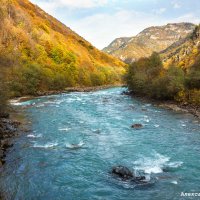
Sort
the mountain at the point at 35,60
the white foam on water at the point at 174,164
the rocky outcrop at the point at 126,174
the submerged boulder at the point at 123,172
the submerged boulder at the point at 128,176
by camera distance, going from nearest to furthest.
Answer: the submerged boulder at the point at 128,176
the rocky outcrop at the point at 126,174
the submerged boulder at the point at 123,172
the white foam on water at the point at 174,164
the mountain at the point at 35,60

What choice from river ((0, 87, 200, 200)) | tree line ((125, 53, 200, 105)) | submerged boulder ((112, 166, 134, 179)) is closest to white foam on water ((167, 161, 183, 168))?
river ((0, 87, 200, 200))

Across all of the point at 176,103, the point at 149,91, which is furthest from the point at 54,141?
the point at 149,91

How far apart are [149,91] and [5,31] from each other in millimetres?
59768

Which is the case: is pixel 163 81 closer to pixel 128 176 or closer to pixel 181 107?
pixel 181 107

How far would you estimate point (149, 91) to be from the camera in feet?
250

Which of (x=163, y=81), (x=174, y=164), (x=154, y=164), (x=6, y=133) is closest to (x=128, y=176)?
(x=154, y=164)

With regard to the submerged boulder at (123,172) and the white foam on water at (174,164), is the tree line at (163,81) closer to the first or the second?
the white foam on water at (174,164)

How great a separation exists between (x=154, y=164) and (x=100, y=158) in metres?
5.46

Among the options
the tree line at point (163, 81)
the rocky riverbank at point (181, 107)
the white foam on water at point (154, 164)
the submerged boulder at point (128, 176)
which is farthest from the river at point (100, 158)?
the tree line at point (163, 81)

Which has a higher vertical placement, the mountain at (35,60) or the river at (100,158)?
the mountain at (35,60)

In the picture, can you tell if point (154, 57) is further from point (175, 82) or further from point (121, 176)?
Answer: point (121, 176)

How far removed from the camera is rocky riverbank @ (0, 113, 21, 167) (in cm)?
3086

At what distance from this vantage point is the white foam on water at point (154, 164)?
25.9 meters

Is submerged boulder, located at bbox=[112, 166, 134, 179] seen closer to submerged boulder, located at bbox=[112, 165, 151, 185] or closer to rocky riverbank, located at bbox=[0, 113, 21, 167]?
submerged boulder, located at bbox=[112, 165, 151, 185]
